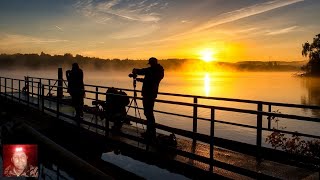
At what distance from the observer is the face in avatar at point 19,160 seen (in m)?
4.33

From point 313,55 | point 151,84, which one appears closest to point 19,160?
point 151,84

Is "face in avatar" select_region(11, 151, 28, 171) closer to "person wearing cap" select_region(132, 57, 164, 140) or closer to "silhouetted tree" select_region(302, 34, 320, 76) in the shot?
"person wearing cap" select_region(132, 57, 164, 140)

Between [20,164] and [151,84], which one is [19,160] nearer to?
[20,164]

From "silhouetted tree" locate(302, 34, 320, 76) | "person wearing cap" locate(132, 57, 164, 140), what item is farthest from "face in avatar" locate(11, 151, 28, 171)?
"silhouetted tree" locate(302, 34, 320, 76)

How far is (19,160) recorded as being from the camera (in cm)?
436

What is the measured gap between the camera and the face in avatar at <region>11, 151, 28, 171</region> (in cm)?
433

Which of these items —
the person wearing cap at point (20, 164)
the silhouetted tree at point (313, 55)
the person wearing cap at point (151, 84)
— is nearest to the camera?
the person wearing cap at point (20, 164)

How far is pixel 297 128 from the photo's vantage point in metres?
39.2

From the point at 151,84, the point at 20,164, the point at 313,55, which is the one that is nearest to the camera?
the point at 20,164

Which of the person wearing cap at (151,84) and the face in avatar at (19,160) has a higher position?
the person wearing cap at (151,84)

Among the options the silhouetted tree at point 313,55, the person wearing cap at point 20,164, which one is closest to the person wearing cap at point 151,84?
the person wearing cap at point 20,164

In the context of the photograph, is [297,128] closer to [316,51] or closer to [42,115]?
[42,115]

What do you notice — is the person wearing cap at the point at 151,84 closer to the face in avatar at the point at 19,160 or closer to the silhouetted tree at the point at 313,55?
the face in avatar at the point at 19,160

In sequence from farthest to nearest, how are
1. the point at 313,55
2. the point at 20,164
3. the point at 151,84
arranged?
the point at 313,55
the point at 151,84
the point at 20,164
